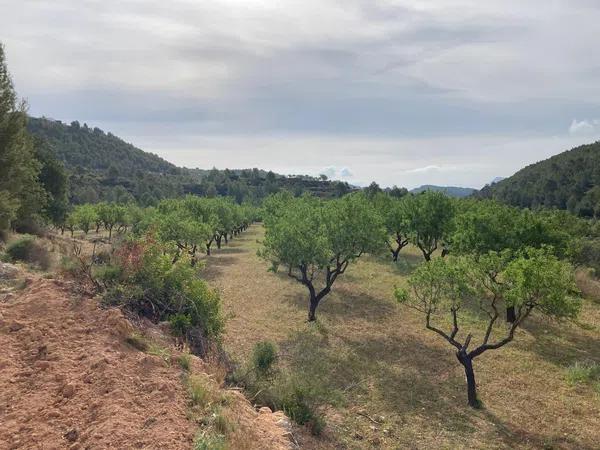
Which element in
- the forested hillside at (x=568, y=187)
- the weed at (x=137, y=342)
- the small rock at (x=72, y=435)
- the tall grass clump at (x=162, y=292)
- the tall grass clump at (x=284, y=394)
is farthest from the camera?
the forested hillside at (x=568, y=187)

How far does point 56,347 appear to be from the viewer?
30.7ft

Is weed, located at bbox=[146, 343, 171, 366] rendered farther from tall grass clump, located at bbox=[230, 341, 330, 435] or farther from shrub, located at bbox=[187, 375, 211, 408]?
tall grass clump, located at bbox=[230, 341, 330, 435]

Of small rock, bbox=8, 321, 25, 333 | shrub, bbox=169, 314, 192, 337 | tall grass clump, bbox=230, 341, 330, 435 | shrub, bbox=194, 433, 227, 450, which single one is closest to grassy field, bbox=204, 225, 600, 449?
tall grass clump, bbox=230, 341, 330, 435

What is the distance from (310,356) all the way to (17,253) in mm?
14890

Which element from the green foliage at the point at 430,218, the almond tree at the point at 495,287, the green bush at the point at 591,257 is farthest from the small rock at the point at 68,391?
the green bush at the point at 591,257

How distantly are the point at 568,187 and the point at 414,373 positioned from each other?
126508 millimetres

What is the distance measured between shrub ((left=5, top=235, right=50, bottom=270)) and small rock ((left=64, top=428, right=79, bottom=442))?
44.8 ft

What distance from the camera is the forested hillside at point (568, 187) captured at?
10669cm

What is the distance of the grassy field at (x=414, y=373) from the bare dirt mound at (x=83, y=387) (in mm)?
4550

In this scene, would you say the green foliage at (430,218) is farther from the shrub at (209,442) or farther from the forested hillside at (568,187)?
the forested hillside at (568,187)

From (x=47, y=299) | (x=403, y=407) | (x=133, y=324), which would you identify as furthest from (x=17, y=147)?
(x=403, y=407)

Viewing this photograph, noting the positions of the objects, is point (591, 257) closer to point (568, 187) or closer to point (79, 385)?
point (79, 385)

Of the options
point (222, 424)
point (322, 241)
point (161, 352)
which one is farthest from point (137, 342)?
point (322, 241)

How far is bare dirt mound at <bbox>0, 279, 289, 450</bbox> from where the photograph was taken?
22.5 ft
